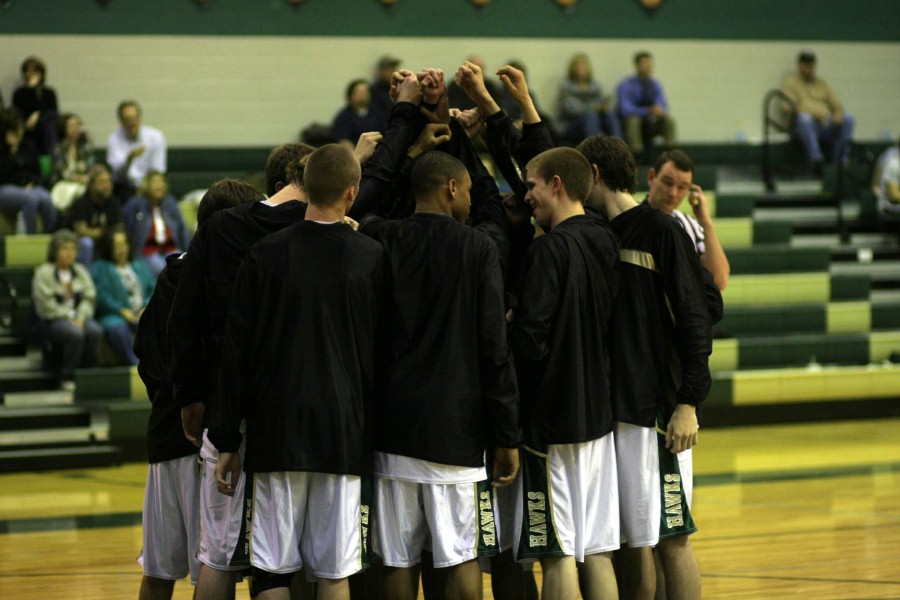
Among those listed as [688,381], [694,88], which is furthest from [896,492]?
[694,88]

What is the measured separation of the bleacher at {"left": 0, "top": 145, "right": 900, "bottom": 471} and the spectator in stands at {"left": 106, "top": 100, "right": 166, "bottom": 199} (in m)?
0.35

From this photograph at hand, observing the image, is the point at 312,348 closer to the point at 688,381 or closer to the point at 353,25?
the point at 688,381

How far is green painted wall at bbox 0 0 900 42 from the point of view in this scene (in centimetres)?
1290

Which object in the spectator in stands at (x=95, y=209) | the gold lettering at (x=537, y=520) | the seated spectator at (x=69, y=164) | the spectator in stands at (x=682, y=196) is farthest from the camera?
the seated spectator at (x=69, y=164)

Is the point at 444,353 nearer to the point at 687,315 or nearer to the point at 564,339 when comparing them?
the point at 564,339

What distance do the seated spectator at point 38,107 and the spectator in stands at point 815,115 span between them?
805 centimetres

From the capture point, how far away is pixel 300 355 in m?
3.80

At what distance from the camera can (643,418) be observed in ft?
14.1

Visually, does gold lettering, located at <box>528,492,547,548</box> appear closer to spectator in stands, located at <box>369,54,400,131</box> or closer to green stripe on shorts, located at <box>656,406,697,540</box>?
green stripe on shorts, located at <box>656,406,697,540</box>

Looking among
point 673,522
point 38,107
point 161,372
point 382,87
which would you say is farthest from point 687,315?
point 38,107

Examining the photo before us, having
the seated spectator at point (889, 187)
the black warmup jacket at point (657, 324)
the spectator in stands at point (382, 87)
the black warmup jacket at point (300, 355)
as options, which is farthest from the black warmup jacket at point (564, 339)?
the seated spectator at point (889, 187)

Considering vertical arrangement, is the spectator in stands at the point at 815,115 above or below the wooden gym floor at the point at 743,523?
above

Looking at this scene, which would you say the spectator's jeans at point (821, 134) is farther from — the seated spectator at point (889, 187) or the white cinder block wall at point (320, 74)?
the white cinder block wall at point (320, 74)

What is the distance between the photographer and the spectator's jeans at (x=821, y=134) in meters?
14.2
